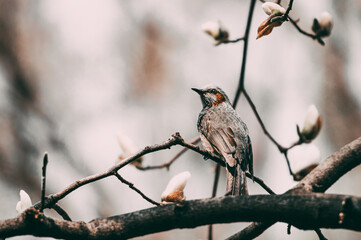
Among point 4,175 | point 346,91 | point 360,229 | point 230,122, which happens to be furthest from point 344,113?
point 360,229

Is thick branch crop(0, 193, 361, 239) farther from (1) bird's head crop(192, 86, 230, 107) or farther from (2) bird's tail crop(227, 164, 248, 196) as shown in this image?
(1) bird's head crop(192, 86, 230, 107)

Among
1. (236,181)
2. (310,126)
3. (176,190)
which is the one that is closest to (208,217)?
(176,190)

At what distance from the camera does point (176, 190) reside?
71.8 inches

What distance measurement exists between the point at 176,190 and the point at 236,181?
1.86 ft

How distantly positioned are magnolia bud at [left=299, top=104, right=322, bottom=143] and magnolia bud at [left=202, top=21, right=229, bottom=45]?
0.78 meters

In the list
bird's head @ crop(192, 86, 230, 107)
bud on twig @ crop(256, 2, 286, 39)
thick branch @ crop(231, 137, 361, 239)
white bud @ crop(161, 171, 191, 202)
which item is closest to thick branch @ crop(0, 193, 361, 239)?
thick branch @ crop(231, 137, 361, 239)

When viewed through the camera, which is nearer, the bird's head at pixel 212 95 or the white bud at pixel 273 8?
the white bud at pixel 273 8

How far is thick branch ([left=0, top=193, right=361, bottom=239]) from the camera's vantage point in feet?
4.04

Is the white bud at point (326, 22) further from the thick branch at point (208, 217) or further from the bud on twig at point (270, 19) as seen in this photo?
the thick branch at point (208, 217)

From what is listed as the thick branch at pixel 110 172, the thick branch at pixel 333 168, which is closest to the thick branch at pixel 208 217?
the thick branch at pixel 110 172

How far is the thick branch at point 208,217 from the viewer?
1.23 metres

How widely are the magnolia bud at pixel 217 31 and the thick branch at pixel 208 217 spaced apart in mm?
1604

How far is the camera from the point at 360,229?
1218 mm

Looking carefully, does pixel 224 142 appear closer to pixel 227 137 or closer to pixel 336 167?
pixel 227 137
